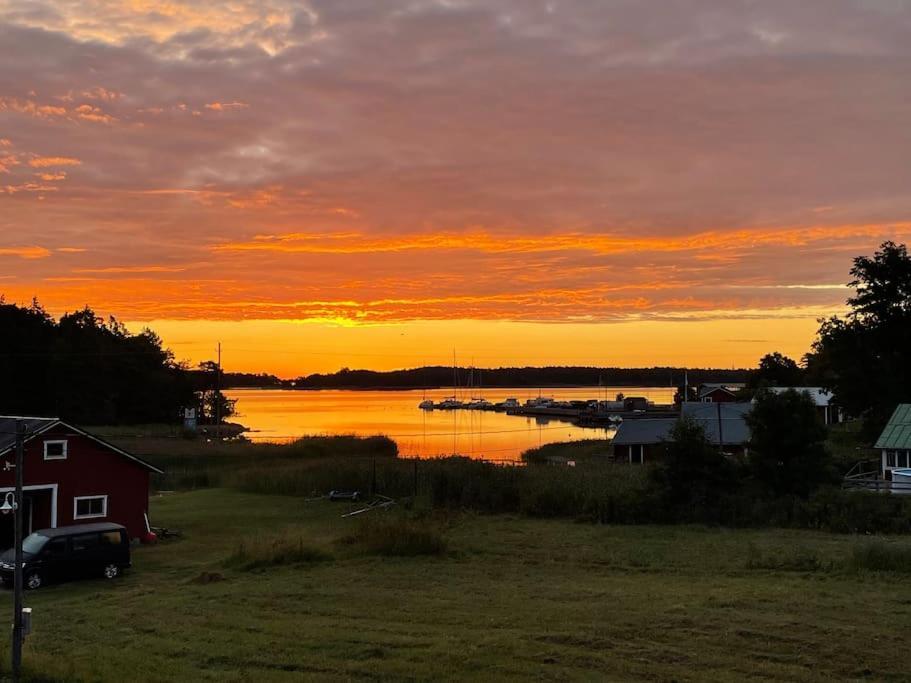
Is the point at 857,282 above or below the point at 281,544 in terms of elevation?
above

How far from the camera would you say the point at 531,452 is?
73188 millimetres

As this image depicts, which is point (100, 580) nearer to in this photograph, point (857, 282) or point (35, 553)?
point (35, 553)

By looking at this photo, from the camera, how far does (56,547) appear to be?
23.4 meters

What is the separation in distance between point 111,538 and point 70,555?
4.02 ft

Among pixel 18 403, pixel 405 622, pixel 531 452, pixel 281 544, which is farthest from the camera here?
pixel 18 403

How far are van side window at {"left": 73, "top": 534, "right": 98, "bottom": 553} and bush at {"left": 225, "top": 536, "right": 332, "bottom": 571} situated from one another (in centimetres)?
382

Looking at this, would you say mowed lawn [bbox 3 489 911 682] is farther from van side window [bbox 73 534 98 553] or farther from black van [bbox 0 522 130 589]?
van side window [bbox 73 534 98 553]

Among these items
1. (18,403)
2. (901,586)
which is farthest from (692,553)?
(18,403)

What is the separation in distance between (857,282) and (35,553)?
195ft

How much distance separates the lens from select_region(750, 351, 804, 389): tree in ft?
347

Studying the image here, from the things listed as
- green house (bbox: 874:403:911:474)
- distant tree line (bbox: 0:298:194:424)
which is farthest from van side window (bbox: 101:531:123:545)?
distant tree line (bbox: 0:298:194:424)

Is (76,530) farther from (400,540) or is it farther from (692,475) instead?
(692,475)

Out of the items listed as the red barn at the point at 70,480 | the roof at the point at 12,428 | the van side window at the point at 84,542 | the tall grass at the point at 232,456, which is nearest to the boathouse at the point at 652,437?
the tall grass at the point at 232,456

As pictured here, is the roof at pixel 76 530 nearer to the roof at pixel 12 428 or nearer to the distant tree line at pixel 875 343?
the roof at pixel 12 428
